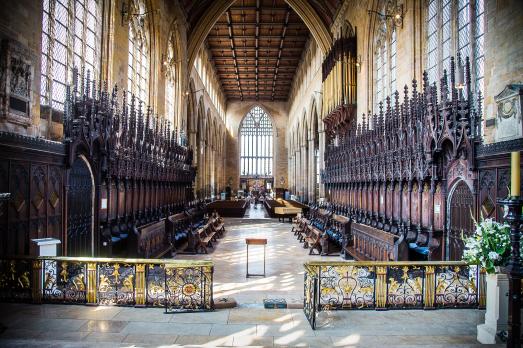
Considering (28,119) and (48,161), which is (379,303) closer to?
(48,161)

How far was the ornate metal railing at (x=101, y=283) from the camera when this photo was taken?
5906 mm

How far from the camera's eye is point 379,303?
593cm

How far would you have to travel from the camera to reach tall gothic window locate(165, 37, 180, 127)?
69.9 feet

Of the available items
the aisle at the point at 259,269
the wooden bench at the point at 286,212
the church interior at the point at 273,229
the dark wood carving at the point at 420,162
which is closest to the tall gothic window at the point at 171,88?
the church interior at the point at 273,229

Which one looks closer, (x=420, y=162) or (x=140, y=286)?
(x=140, y=286)

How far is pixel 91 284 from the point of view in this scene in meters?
6.01

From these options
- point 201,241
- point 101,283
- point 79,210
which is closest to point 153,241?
point 201,241

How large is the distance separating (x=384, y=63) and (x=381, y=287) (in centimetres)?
1267

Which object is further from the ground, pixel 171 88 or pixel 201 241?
pixel 171 88

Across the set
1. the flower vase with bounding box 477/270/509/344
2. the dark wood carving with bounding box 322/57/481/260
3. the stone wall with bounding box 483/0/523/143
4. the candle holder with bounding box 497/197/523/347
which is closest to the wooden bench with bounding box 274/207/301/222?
the dark wood carving with bounding box 322/57/481/260

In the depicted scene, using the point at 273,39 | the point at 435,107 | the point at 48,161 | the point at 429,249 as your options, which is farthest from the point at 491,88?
the point at 273,39

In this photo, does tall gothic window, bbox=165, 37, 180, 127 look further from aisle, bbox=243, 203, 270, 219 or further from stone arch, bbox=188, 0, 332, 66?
aisle, bbox=243, 203, 270, 219

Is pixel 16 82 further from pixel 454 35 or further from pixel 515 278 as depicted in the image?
pixel 454 35

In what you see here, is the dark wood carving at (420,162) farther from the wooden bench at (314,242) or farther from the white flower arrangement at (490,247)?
the white flower arrangement at (490,247)
